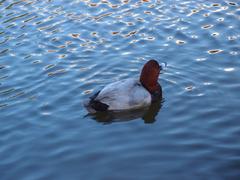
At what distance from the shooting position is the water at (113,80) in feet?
28.9

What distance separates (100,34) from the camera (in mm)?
13820

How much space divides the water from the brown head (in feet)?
1.07

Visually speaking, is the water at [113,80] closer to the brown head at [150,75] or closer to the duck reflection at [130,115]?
the duck reflection at [130,115]

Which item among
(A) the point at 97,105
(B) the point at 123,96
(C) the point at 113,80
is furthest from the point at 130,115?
(C) the point at 113,80

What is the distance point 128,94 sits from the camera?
10617 mm

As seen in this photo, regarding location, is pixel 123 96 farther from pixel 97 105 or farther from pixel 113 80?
pixel 113 80

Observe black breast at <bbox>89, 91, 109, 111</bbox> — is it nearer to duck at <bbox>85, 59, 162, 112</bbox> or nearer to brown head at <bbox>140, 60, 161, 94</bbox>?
duck at <bbox>85, 59, 162, 112</bbox>

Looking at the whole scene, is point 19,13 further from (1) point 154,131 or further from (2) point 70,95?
(1) point 154,131

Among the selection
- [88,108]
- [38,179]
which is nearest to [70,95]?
[88,108]

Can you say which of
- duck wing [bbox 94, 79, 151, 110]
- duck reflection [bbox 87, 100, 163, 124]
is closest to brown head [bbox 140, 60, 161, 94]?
duck wing [bbox 94, 79, 151, 110]

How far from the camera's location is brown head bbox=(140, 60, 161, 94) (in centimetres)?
1098

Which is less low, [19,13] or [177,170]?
[19,13]

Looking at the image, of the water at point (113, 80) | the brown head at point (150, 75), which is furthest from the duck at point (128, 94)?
the water at point (113, 80)

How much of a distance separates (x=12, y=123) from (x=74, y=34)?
4303 mm
